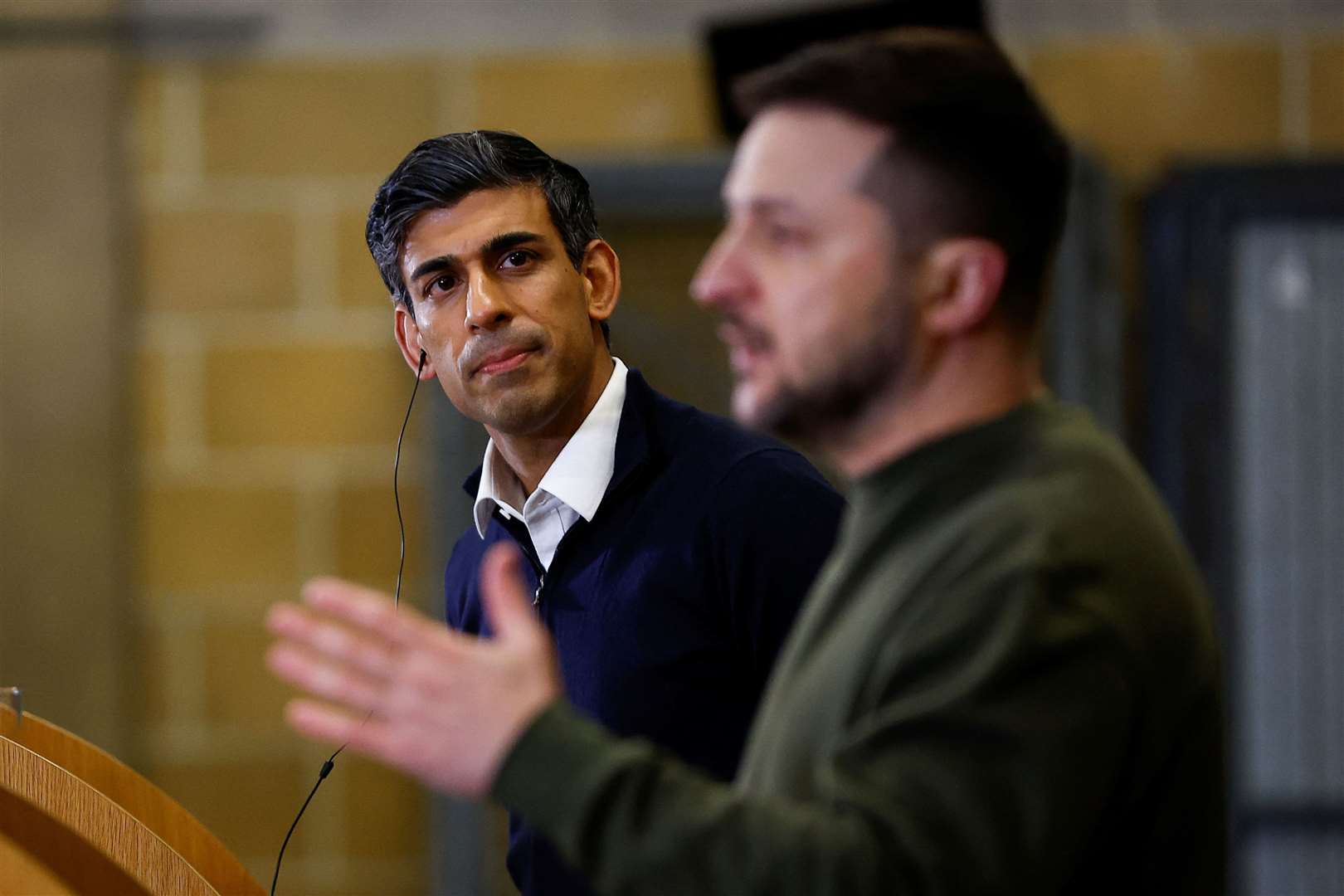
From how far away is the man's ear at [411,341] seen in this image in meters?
1.12

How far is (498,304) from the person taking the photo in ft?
3.51

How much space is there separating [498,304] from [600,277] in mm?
108

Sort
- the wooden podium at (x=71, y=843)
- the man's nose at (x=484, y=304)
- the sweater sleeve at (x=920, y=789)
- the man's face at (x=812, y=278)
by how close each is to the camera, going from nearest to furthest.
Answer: the sweater sleeve at (x=920, y=789) → the man's face at (x=812, y=278) → the wooden podium at (x=71, y=843) → the man's nose at (x=484, y=304)

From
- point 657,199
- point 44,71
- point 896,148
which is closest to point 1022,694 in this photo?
point 896,148

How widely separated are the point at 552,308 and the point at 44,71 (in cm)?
175

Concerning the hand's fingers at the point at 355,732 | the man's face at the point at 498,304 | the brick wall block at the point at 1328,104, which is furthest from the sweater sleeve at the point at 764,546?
the brick wall block at the point at 1328,104

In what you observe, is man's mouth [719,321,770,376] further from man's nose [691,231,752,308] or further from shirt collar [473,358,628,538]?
shirt collar [473,358,628,538]

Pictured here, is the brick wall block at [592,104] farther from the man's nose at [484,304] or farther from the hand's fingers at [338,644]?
the hand's fingers at [338,644]

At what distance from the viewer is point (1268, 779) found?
2.55 meters

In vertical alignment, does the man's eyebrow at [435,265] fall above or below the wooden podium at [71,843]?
above

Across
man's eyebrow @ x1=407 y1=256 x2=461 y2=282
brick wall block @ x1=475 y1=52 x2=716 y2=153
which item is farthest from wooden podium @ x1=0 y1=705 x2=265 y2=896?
brick wall block @ x1=475 y1=52 x2=716 y2=153

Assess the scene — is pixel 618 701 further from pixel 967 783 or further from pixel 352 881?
pixel 352 881

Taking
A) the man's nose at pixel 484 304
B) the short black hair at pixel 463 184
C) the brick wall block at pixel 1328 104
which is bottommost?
the man's nose at pixel 484 304

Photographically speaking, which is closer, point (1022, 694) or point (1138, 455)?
point (1022, 694)
